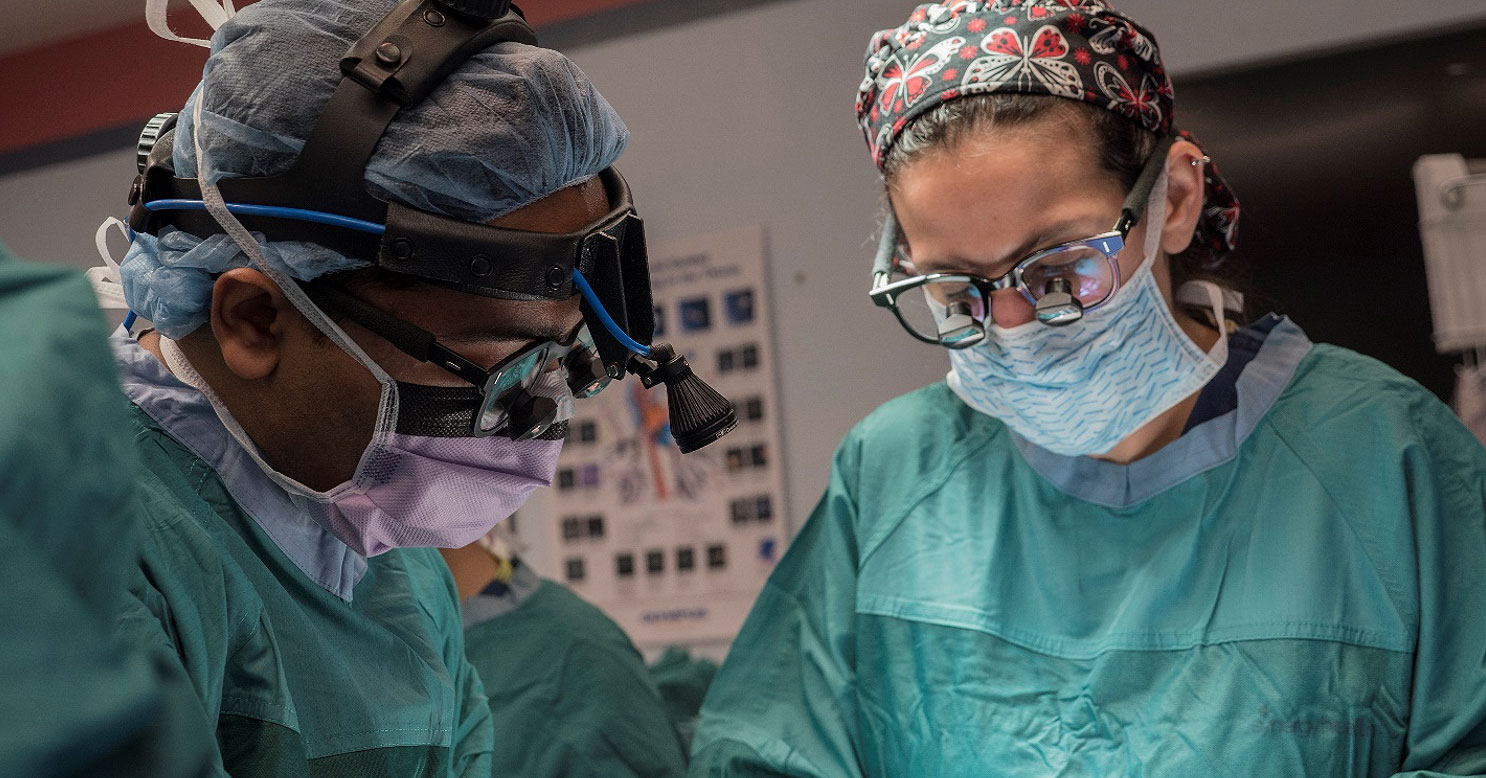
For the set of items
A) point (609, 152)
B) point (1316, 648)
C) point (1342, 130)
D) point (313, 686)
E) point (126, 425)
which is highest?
point (1342, 130)

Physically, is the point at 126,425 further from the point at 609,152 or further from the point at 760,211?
the point at 760,211

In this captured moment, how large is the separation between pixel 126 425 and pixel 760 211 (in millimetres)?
2892

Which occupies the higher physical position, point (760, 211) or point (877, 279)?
point (760, 211)

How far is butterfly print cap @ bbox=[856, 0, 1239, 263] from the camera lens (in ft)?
5.52

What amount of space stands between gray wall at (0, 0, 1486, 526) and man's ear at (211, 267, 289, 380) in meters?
2.20

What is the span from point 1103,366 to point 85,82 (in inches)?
118

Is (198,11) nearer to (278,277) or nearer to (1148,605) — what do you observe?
(278,277)

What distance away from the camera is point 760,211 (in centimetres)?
346

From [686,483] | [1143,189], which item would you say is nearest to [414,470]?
[1143,189]

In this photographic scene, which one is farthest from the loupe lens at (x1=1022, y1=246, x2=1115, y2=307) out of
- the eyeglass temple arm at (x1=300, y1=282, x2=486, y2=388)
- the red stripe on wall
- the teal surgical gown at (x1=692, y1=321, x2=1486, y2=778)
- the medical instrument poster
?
the red stripe on wall

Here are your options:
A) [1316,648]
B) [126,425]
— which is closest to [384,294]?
[126,425]

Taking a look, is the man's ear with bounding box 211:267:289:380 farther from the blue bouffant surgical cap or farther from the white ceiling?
the white ceiling

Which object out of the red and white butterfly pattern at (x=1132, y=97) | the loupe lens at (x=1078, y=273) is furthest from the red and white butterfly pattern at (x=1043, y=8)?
the loupe lens at (x=1078, y=273)

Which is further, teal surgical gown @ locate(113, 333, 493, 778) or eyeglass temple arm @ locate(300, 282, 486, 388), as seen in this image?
eyeglass temple arm @ locate(300, 282, 486, 388)
